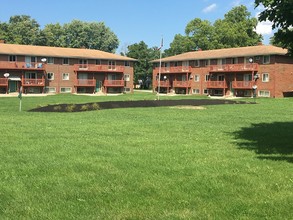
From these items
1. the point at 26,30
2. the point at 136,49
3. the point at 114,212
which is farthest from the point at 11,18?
the point at 114,212

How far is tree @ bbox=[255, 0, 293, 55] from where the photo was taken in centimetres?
938

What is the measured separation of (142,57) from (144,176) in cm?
8870

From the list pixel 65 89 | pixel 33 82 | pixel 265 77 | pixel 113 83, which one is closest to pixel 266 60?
pixel 265 77

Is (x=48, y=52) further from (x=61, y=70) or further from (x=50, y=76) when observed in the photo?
(x=50, y=76)

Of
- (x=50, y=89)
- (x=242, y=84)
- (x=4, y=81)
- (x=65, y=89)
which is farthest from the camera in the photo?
(x=65, y=89)

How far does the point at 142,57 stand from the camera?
95438mm

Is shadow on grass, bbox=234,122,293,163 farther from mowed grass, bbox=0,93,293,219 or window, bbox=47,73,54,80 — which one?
window, bbox=47,73,54,80

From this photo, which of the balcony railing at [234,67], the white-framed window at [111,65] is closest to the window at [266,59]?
the balcony railing at [234,67]

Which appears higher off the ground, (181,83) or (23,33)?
(23,33)

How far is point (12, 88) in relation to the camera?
5997 cm

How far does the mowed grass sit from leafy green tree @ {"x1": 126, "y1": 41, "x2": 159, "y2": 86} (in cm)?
8213

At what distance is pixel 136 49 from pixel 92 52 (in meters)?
27.7

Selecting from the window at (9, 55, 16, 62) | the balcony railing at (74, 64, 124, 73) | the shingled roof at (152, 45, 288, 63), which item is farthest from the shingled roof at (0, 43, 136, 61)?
the shingled roof at (152, 45, 288, 63)

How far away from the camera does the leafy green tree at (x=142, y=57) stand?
95.1 meters
